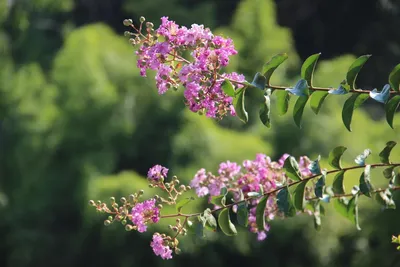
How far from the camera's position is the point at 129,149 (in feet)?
17.8

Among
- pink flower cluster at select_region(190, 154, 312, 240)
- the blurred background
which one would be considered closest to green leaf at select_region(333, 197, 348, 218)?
pink flower cluster at select_region(190, 154, 312, 240)

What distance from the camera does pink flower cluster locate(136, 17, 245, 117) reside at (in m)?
1.06

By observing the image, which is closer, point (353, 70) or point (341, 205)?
point (353, 70)

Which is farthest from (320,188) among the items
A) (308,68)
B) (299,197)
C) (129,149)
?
(129,149)

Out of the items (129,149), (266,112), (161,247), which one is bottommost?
(161,247)

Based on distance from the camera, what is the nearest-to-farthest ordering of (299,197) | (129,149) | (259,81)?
(259,81), (299,197), (129,149)

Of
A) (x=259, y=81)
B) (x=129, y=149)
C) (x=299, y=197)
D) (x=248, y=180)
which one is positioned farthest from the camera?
(x=129, y=149)

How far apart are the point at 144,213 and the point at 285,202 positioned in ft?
0.61

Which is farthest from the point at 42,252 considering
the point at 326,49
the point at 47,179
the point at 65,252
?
the point at 326,49

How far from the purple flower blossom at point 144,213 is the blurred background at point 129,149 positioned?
11.3 ft

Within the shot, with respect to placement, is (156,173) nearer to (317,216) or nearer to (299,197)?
(299,197)

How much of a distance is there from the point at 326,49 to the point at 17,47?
313cm

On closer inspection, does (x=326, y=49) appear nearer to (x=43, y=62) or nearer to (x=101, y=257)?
(x=43, y=62)

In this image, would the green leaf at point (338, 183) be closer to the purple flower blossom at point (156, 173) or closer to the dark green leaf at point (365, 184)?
the dark green leaf at point (365, 184)
